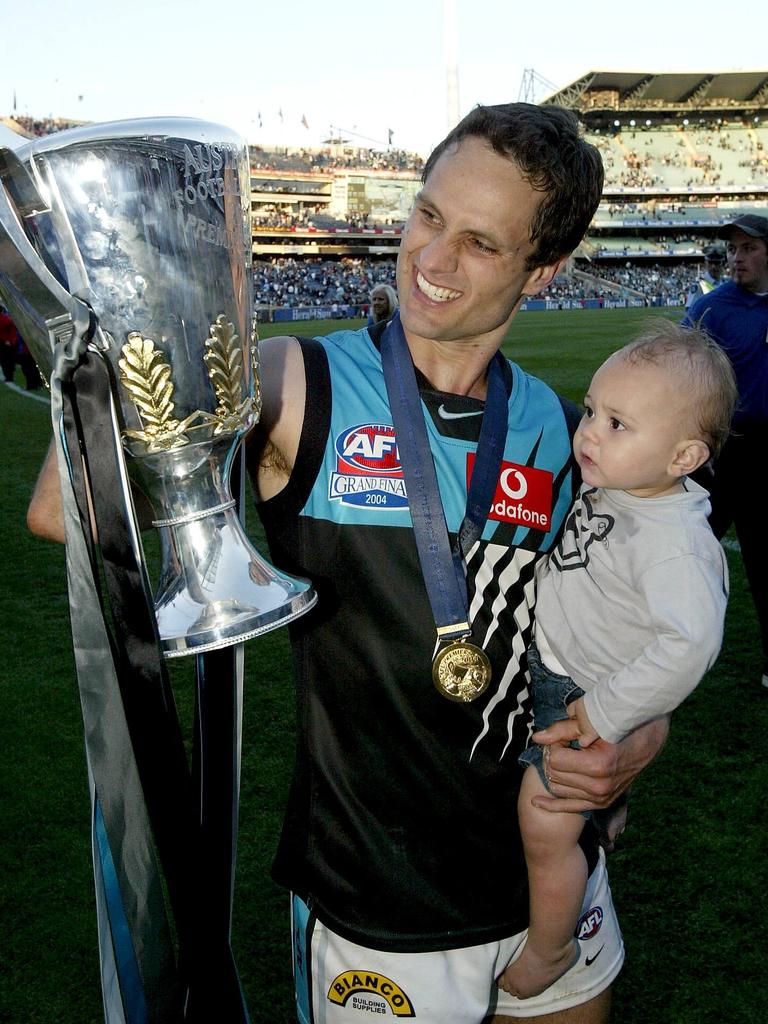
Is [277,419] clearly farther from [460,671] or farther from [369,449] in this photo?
[460,671]

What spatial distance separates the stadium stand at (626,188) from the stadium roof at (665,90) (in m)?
0.06

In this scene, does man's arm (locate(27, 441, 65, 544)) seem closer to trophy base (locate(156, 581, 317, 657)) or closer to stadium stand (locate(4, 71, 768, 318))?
trophy base (locate(156, 581, 317, 657))

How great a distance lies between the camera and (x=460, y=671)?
4.53 feet

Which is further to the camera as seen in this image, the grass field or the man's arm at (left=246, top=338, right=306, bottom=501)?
the grass field

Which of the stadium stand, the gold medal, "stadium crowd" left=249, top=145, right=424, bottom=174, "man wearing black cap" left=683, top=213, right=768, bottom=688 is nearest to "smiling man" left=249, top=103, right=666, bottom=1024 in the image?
the gold medal

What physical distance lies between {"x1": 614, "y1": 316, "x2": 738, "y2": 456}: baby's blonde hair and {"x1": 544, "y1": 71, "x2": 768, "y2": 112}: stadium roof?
60.6m

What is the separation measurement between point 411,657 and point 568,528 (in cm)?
35

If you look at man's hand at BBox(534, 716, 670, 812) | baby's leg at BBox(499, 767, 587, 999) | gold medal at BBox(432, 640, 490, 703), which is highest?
gold medal at BBox(432, 640, 490, 703)

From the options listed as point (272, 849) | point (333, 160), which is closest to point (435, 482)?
point (272, 849)

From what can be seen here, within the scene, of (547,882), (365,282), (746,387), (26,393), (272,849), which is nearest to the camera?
(547,882)

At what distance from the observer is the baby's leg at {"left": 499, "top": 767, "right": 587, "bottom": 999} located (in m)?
1.47

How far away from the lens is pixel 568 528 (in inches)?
61.4

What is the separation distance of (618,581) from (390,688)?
1.24 ft

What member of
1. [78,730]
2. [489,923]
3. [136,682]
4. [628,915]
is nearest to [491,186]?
[136,682]
